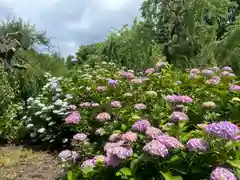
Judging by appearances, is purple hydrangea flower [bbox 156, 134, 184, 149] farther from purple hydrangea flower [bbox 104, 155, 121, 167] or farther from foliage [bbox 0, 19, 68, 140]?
foliage [bbox 0, 19, 68, 140]

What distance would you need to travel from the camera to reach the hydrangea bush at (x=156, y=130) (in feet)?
6.53

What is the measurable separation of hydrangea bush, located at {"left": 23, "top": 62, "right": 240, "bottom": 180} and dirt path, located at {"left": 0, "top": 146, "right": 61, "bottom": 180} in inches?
14.2

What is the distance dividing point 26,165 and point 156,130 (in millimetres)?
2747

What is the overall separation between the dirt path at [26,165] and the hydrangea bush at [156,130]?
1.19ft

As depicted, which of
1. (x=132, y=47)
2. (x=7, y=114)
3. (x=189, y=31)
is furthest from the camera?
(x=132, y=47)

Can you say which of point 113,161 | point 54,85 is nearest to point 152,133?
point 113,161

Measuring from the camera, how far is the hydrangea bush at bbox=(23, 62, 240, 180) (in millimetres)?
1990

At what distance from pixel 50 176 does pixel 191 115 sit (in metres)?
1.83

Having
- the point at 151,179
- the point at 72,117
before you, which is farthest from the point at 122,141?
the point at 72,117

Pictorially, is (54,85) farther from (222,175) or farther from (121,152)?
(222,175)

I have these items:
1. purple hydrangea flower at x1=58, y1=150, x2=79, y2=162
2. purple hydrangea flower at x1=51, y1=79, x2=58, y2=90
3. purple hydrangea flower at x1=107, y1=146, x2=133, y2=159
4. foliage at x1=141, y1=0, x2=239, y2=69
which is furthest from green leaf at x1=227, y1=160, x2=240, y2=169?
foliage at x1=141, y1=0, x2=239, y2=69

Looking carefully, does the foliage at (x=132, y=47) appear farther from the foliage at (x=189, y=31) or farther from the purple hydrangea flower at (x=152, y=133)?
the purple hydrangea flower at (x=152, y=133)

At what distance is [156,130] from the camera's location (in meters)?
2.21

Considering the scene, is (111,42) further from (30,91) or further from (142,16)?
(30,91)
